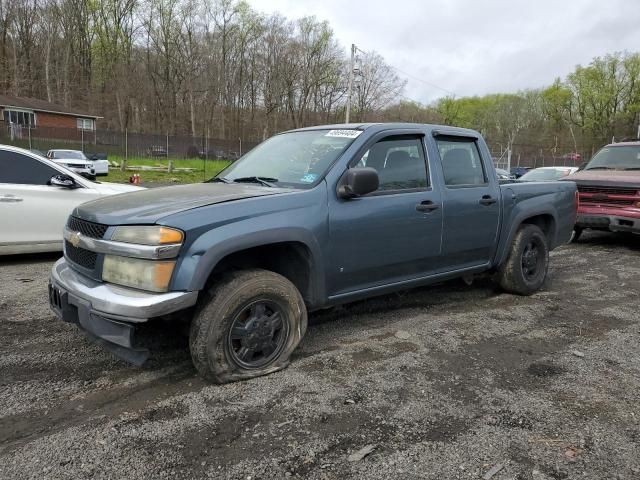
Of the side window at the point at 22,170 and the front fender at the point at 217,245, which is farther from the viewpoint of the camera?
the side window at the point at 22,170

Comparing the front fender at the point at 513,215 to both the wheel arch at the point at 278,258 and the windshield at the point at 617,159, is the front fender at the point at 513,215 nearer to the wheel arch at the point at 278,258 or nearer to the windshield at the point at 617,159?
the wheel arch at the point at 278,258

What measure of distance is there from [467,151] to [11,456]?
14.2ft

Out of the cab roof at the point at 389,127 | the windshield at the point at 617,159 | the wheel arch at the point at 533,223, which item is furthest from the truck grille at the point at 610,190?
the cab roof at the point at 389,127

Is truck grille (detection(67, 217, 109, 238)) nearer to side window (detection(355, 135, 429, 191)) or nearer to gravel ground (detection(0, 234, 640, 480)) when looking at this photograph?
gravel ground (detection(0, 234, 640, 480))

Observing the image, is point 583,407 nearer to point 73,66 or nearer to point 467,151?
point 467,151

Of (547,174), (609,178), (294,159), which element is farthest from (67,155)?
(294,159)

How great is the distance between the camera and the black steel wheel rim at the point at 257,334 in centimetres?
326

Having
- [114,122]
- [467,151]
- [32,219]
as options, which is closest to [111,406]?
[467,151]

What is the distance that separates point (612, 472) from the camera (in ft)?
8.12

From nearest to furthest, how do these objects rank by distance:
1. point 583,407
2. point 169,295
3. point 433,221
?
point 169,295 → point 583,407 → point 433,221

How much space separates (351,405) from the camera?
305 centimetres

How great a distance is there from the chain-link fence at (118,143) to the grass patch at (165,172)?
72 cm

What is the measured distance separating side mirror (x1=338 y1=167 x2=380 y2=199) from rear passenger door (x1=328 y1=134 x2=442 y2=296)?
0.35 ft

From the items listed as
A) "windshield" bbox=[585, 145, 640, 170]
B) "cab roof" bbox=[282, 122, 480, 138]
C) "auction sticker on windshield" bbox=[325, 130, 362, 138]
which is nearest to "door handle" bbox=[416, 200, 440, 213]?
"cab roof" bbox=[282, 122, 480, 138]
